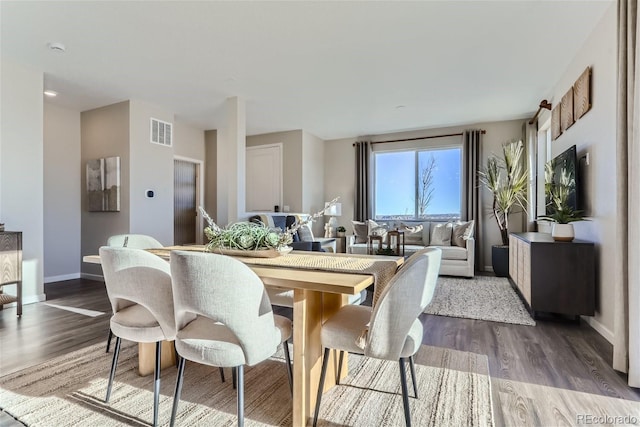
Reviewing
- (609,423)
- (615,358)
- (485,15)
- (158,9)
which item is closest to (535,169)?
(485,15)

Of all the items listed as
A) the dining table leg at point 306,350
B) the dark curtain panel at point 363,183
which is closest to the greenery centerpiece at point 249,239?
the dining table leg at point 306,350

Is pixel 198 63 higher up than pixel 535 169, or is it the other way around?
pixel 198 63

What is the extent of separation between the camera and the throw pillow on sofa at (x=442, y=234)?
5.53 meters

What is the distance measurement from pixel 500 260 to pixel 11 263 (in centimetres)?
647

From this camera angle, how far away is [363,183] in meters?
6.88

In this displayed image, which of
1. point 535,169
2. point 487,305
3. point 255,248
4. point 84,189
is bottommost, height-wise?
point 487,305

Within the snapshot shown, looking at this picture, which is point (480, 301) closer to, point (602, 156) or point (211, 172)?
point (602, 156)

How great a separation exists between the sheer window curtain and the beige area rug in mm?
851

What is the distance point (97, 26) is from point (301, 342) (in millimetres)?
3295

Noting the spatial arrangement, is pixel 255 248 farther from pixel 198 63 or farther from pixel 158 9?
pixel 198 63

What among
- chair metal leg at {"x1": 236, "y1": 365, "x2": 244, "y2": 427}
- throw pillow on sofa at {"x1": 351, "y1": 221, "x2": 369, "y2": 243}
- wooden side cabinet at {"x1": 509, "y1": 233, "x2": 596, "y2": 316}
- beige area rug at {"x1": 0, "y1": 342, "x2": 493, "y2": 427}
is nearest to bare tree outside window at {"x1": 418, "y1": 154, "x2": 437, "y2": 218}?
throw pillow on sofa at {"x1": 351, "y1": 221, "x2": 369, "y2": 243}

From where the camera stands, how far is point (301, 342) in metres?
1.54

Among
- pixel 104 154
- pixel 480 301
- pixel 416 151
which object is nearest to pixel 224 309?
pixel 480 301

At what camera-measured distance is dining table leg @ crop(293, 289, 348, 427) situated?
5.04 ft
